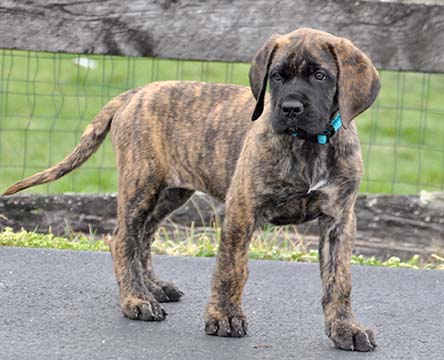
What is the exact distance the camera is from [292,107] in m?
6.02

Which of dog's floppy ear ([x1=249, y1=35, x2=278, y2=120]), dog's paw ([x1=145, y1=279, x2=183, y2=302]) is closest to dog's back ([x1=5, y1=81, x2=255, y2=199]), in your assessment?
dog's floppy ear ([x1=249, y1=35, x2=278, y2=120])

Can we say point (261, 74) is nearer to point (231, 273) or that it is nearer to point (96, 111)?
point (231, 273)

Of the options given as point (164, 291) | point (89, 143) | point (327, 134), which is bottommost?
point (164, 291)

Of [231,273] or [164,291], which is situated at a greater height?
[231,273]

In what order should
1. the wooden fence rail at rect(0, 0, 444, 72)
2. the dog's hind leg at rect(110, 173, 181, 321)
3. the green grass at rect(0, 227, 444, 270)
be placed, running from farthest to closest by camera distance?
the green grass at rect(0, 227, 444, 270) < the wooden fence rail at rect(0, 0, 444, 72) < the dog's hind leg at rect(110, 173, 181, 321)

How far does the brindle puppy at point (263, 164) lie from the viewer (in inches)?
244

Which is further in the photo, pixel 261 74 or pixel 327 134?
pixel 261 74

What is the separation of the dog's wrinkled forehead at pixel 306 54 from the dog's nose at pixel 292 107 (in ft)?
0.71

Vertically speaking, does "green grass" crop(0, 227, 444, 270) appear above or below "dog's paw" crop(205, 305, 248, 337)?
below

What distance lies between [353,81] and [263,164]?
1.89 ft

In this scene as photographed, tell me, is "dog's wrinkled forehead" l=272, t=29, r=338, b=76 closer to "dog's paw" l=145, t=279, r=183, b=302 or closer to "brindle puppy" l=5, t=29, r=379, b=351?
"brindle puppy" l=5, t=29, r=379, b=351

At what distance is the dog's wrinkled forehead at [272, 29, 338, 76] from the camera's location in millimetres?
6176

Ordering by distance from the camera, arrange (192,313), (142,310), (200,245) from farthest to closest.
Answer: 1. (200,245)
2. (192,313)
3. (142,310)

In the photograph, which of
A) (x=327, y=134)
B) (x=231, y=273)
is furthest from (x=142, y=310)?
(x=327, y=134)
